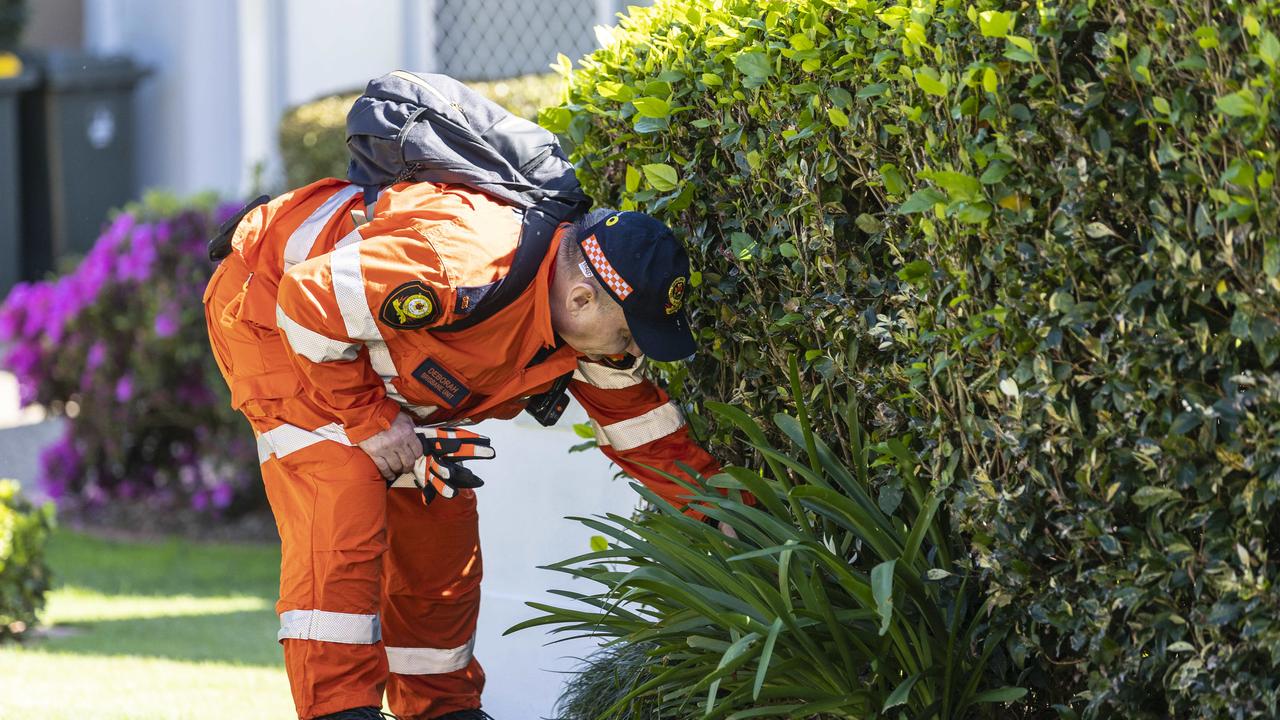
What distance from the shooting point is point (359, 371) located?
10.8 ft

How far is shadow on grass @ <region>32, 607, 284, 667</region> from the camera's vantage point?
542cm

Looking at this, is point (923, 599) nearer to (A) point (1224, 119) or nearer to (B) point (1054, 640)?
(B) point (1054, 640)

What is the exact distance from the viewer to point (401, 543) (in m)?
3.72

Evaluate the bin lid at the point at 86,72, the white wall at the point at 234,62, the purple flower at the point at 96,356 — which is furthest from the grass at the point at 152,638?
the bin lid at the point at 86,72

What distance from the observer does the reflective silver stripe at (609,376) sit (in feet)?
11.6

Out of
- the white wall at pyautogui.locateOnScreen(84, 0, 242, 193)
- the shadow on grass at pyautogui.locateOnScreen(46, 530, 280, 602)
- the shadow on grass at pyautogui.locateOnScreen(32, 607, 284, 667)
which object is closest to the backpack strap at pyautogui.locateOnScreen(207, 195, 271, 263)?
the shadow on grass at pyautogui.locateOnScreen(32, 607, 284, 667)

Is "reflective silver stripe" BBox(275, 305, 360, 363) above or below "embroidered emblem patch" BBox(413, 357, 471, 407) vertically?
above

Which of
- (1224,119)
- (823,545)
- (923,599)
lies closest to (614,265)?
(823,545)

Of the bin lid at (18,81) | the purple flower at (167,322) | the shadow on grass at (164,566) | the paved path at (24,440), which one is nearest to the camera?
the shadow on grass at (164,566)

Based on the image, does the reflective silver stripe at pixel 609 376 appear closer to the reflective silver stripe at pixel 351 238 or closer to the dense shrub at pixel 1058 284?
the dense shrub at pixel 1058 284

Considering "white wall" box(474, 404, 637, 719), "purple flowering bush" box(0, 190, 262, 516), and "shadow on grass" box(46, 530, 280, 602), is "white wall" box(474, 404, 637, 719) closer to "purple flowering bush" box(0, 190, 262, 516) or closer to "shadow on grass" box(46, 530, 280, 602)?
"shadow on grass" box(46, 530, 280, 602)

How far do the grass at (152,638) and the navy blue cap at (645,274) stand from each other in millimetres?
2013

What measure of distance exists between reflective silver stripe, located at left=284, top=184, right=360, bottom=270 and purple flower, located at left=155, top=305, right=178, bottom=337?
4737 millimetres

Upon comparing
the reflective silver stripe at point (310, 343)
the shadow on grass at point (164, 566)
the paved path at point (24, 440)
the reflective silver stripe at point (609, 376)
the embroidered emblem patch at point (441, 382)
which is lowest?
the paved path at point (24, 440)
